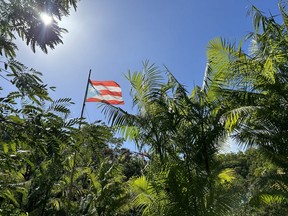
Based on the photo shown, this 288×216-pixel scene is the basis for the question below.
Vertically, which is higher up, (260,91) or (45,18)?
(260,91)

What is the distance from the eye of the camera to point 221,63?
25.9 feet

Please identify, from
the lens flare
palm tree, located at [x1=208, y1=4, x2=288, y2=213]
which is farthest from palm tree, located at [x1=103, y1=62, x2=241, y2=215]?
the lens flare

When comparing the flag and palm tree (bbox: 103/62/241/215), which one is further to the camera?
the flag

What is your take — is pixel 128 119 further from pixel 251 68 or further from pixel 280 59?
pixel 280 59

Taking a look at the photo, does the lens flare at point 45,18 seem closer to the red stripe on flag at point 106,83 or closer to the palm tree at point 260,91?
the palm tree at point 260,91

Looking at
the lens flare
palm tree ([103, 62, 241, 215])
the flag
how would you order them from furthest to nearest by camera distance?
the flag < palm tree ([103, 62, 241, 215]) < the lens flare

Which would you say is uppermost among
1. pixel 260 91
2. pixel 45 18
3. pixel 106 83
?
pixel 106 83

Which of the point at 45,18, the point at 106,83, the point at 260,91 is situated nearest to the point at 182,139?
the point at 260,91

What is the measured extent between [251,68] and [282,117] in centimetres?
129

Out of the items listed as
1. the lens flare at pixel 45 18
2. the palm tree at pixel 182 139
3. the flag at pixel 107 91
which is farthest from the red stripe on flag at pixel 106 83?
the lens flare at pixel 45 18

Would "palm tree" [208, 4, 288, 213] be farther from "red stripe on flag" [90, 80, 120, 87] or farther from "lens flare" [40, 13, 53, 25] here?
"red stripe on flag" [90, 80, 120, 87]

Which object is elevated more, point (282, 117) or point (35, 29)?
point (282, 117)

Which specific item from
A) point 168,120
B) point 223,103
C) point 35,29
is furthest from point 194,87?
point 35,29

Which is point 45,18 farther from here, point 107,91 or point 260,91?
point 107,91
